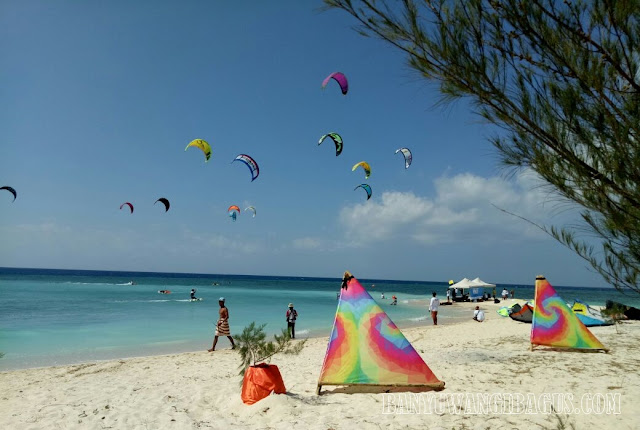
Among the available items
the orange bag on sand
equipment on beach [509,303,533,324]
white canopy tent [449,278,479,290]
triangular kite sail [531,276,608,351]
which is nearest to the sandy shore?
the orange bag on sand

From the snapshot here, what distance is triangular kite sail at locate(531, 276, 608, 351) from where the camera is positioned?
330 inches

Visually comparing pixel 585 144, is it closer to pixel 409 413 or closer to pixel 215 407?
pixel 409 413

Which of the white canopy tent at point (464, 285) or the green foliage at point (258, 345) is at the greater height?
the green foliage at point (258, 345)

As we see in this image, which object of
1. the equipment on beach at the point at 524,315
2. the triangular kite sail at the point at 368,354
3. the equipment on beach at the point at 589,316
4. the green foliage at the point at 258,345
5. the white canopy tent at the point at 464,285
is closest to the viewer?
the green foliage at the point at 258,345

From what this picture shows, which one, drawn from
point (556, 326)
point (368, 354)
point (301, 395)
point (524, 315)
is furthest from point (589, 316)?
point (301, 395)

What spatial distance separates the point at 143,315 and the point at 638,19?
24.4 m

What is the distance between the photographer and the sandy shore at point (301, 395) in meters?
4.65

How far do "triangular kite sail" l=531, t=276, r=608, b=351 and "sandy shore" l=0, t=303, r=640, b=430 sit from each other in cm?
28

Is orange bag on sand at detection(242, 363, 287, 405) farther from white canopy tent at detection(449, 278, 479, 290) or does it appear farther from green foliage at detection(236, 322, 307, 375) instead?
white canopy tent at detection(449, 278, 479, 290)

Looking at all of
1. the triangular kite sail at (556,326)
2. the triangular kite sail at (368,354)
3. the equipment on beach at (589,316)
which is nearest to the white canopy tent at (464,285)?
the equipment on beach at (589,316)

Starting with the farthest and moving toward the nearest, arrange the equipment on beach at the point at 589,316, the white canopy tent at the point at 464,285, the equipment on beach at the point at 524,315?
the white canopy tent at the point at 464,285 < the equipment on beach at the point at 524,315 < the equipment on beach at the point at 589,316

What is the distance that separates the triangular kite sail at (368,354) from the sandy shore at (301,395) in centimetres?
25

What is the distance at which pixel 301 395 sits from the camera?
576 centimetres

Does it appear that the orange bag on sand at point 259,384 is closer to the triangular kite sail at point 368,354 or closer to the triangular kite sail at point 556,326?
the triangular kite sail at point 368,354
